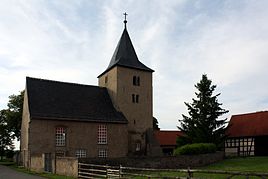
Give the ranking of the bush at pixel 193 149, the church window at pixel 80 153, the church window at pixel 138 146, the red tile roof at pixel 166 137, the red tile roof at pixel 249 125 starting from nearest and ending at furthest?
the bush at pixel 193 149, the church window at pixel 80 153, the red tile roof at pixel 249 125, the church window at pixel 138 146, the red tile roof at pixel 166 137

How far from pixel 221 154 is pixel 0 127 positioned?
31417 millimetres

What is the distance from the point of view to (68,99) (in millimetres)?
40219

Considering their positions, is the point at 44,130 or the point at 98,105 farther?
the point at 98,105

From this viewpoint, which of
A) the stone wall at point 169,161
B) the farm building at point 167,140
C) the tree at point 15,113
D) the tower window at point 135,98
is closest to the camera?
the stone wall at point 169,161

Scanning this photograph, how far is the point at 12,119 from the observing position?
48.2m

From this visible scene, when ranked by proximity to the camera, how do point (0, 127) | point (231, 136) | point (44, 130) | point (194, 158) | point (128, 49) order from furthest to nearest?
point (0, 127) < point (128, 49) < point (231, 136) < point (44, 130) < point (194, 158)

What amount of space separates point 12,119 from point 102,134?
15960 mm

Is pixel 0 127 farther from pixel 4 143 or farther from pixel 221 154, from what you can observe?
pixel 221 154

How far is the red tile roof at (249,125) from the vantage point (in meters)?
39.5

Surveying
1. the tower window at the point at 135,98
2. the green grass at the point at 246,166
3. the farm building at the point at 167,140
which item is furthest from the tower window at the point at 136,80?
the green grass at the point at 246,166

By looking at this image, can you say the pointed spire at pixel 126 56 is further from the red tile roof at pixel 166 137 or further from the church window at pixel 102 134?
the red tile roof at pixel 166 137

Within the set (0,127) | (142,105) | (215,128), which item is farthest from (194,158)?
(0,127)

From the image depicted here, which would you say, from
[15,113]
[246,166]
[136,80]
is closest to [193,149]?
[246,166]

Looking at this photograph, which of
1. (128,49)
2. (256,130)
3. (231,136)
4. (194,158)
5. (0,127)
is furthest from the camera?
(0,127)
